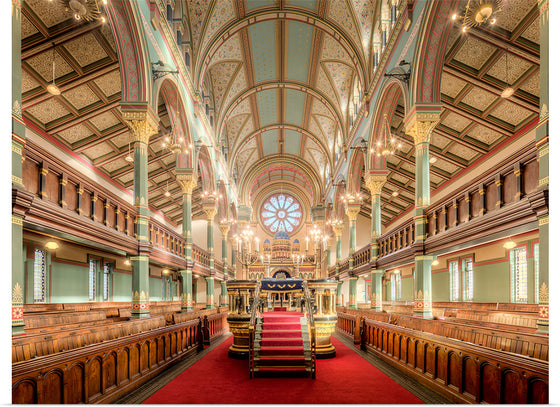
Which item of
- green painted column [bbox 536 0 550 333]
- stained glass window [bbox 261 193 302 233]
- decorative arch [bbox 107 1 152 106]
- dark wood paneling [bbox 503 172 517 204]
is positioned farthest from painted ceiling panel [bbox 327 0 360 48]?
stained glass window [bbox 261 193 302 233]

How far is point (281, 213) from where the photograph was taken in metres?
38.8

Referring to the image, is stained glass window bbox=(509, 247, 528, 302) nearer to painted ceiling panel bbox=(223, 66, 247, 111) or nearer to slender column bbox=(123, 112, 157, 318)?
slender column bbox=(123, 112, 157, 318)

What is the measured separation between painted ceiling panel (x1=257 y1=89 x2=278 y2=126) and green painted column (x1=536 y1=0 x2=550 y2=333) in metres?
19.7

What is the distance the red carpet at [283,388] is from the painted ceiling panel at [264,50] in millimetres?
15431

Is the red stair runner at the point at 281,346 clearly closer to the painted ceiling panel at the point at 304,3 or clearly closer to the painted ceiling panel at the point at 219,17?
the painted ceiling panel at the point at 219,17

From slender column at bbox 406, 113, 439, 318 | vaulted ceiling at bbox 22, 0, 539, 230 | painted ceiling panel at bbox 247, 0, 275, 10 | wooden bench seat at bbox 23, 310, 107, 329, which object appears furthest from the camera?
painted ceiling panel at bbox 247, 0, 275, 10

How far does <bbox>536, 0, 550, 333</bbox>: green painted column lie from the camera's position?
4242 millimetres

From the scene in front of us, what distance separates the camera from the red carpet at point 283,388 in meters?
5.06

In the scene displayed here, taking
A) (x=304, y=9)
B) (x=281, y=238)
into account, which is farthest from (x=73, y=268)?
(x=281, y=238)

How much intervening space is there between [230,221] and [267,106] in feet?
27.4

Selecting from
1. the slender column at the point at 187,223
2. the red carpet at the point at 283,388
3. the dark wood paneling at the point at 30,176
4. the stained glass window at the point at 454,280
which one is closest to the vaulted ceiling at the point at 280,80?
the slender column at the point at 187,223

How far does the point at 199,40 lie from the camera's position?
14.0 m

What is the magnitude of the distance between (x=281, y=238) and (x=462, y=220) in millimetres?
27197

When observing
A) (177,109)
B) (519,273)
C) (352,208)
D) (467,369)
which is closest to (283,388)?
(467,369)
